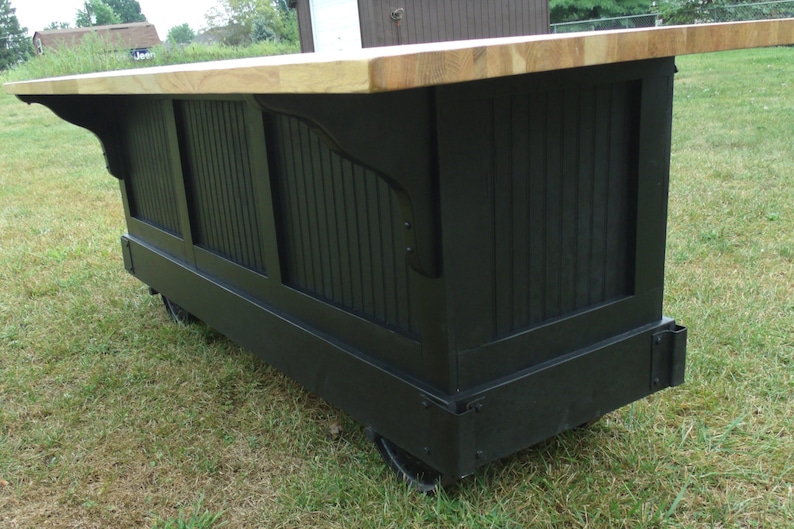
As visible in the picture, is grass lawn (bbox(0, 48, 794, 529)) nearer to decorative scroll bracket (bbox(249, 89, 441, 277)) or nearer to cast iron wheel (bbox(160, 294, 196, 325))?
cast iron wheel (bbox(160, 294, 196, 325))


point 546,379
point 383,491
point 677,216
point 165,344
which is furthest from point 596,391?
point 677,216

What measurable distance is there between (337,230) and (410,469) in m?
0.65

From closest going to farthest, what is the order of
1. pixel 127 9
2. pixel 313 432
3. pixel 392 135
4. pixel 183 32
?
pixel 392 135
pixel 313 432
pixel 127 9
pixel 183 32

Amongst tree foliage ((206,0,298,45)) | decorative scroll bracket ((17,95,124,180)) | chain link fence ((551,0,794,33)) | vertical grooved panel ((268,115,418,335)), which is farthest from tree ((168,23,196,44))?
vertical grooved panel ((268,115,418,335))

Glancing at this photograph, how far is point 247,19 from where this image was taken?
1986 inches

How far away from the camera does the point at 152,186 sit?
3.12 meters

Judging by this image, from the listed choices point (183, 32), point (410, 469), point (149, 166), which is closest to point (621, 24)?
point (149, 166)

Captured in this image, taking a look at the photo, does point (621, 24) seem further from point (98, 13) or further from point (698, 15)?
point (98, 13)

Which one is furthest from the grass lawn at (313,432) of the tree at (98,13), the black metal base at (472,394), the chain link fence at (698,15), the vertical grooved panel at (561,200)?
the tree at (98,13)

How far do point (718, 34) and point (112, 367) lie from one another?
2.36 m

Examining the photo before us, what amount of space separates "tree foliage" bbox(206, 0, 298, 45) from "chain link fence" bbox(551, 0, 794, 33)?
31720 mm

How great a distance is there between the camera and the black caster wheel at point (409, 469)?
1.82 meters

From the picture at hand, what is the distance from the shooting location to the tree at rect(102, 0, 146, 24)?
72.2 metres

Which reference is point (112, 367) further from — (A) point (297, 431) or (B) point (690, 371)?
(B) point (690, 371)
